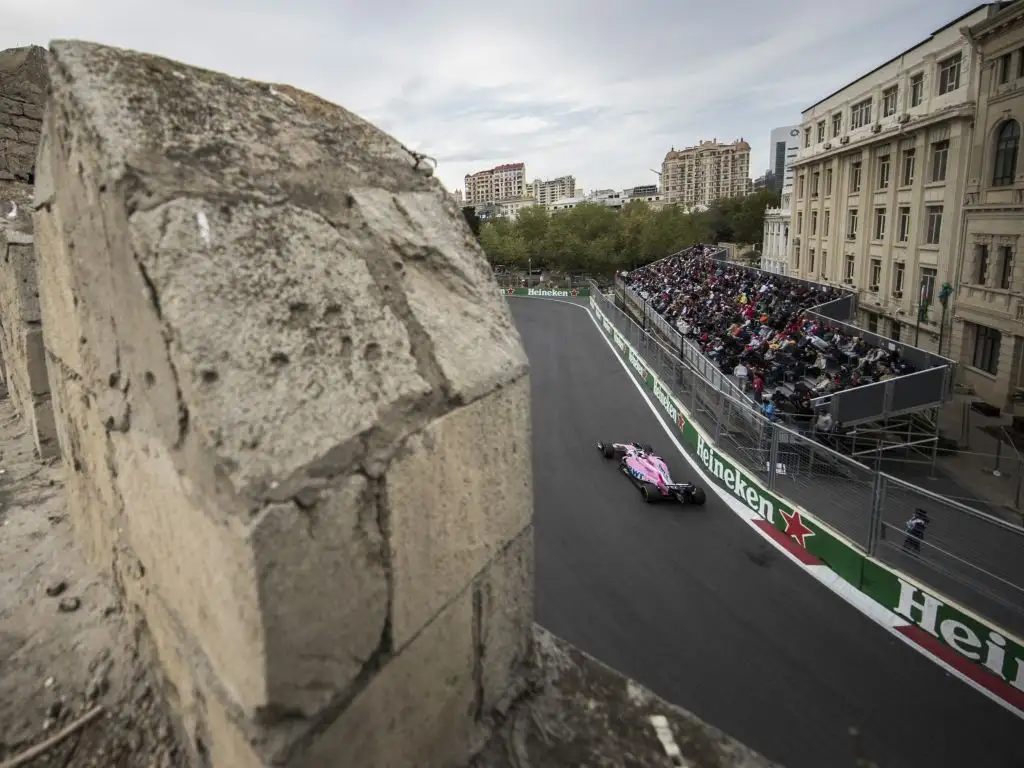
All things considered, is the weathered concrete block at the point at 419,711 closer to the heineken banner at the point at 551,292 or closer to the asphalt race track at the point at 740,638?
the asphalt race track at the point at 740,638

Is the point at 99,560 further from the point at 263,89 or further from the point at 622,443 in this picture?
the point at 622,443

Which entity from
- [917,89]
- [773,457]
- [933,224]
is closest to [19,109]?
[773,457]

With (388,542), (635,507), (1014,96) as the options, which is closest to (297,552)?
(388,542)

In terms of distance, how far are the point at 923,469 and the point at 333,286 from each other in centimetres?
1926

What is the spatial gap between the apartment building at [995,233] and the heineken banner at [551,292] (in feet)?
94.7

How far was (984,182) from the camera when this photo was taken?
81.8 ft

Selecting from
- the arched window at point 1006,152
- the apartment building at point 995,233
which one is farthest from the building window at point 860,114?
the arched window at point 1006,152

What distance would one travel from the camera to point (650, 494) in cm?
1473

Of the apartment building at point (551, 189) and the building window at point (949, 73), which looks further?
the apartment building at point (551, 189)

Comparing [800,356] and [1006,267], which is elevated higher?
[1006,267]

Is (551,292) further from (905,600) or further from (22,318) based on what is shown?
(22,318)

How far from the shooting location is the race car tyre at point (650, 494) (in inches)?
578

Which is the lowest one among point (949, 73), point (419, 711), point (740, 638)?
point (740, 638)

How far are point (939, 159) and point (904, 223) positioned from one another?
349cm
